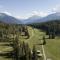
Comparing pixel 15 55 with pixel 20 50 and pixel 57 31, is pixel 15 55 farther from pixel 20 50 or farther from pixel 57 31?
pixel 57 31

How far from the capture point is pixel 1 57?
35.2 metres

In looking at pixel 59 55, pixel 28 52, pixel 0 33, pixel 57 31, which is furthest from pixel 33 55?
pixel 57 31

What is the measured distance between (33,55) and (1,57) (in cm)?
675

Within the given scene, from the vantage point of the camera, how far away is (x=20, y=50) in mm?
33906

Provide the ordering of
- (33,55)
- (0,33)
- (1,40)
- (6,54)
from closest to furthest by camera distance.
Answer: (33,55)
(6,54)
(1,40)
(0,33)

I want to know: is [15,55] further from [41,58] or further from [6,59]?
[41,58]

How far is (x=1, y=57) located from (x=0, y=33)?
1047 inches

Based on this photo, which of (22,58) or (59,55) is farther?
(59,55)

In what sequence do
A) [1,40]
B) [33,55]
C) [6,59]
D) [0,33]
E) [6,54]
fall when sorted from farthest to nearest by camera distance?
[0,33]
[1,40]
[6,54]
[6,59]
[33,55]

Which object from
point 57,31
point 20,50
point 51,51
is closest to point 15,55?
point 20,50

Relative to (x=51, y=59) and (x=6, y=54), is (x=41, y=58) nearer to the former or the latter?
(x=51, y=59)

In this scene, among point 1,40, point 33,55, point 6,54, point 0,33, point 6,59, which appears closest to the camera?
point 33,55

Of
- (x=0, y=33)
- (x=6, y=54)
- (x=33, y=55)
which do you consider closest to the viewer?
(x=33, y=55)

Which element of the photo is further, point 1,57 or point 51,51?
point 51,51
